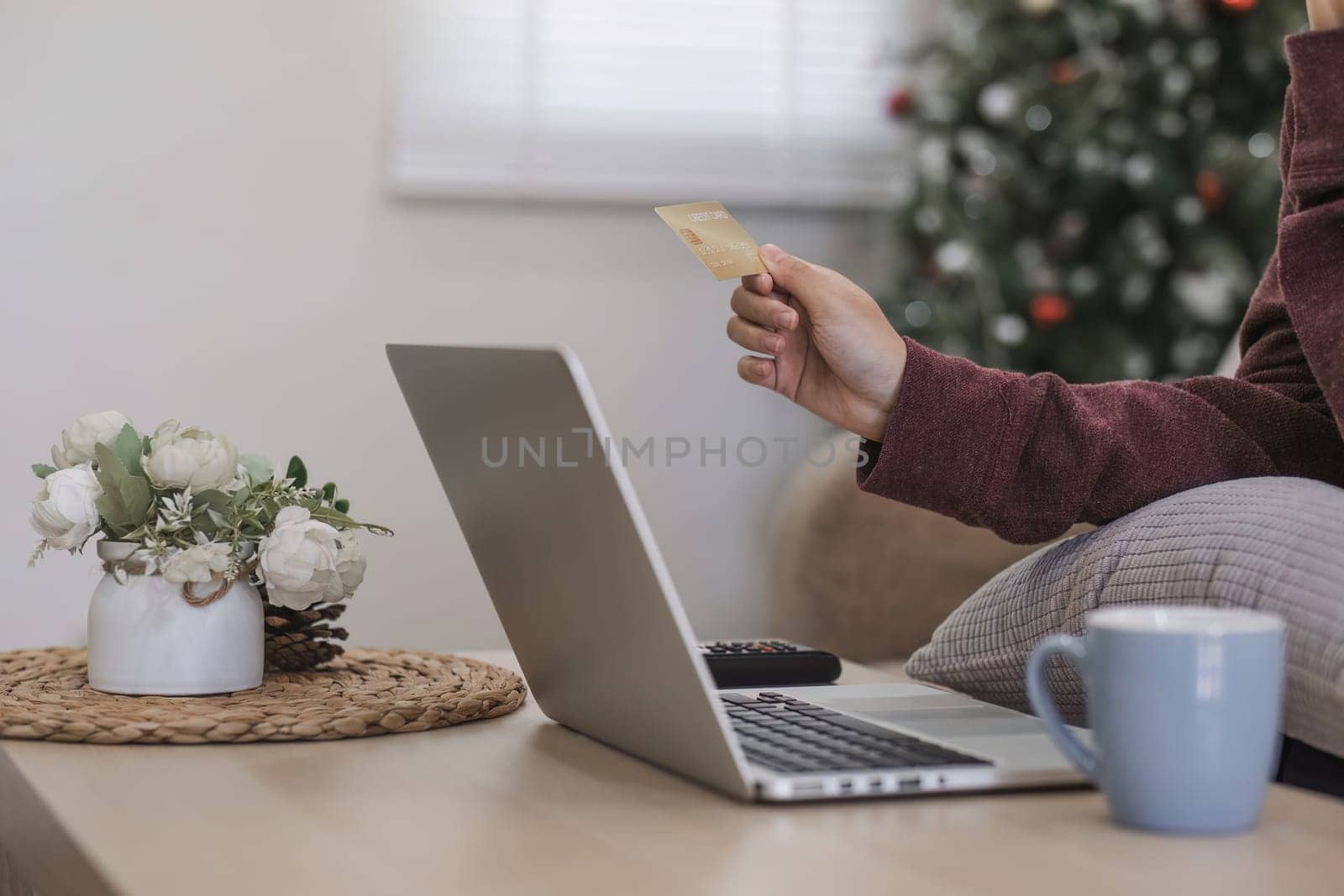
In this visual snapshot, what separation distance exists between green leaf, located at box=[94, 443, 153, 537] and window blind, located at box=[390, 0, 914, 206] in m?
1.73

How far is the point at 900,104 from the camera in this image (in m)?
2.66

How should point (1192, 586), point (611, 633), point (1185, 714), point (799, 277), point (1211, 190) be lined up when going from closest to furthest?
point (1185, 714) < point (611, 633) < point (1192, 586) < point (799, 277) < point (1211, 190)

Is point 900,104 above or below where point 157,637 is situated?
above

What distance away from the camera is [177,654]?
0.85m

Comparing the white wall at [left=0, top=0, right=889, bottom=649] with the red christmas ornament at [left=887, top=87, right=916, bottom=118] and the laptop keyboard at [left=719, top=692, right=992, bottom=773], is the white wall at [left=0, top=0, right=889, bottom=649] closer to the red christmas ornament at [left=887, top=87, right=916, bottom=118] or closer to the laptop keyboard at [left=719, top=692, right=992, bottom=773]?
the red christmas ornament at [left=887, top=87, right=916, bottom=118]

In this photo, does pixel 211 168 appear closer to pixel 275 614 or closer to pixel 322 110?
pixel 322 110

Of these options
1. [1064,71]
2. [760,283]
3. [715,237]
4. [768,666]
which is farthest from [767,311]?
[1064,71]

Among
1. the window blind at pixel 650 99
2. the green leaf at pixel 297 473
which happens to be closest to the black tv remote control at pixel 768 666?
the green leaf at pixel 297 473

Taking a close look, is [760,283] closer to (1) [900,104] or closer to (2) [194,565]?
(2) [194,565]

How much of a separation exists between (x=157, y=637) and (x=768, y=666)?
388 mm

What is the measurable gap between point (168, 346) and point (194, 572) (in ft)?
5.57

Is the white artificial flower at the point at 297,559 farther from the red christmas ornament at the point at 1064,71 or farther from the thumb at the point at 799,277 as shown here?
the red christmas ornament at the point at 1064,71

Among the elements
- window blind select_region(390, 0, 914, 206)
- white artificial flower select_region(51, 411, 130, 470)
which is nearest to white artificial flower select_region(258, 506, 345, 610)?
white artificial flower select_region(51, 411, 130, 470)

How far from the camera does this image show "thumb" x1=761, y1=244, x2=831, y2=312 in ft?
2.85
